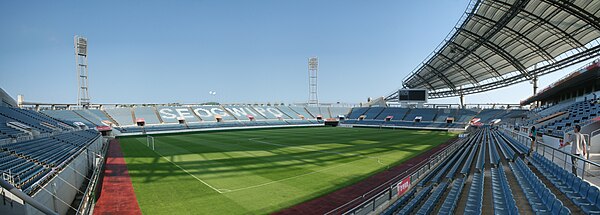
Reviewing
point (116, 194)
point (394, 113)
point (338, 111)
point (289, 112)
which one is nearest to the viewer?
point (116, 194)

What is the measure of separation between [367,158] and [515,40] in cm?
2546

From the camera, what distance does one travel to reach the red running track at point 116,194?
10.7 m

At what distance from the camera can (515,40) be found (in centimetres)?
3234

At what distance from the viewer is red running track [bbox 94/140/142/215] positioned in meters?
10.7

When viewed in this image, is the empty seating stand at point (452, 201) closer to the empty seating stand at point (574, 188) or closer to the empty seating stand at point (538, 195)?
the empty seating stand at point (538, 195)

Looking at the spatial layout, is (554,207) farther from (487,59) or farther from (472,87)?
(472,87)

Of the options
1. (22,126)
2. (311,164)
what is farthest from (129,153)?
(311,164)

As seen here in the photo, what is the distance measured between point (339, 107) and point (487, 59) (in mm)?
35533

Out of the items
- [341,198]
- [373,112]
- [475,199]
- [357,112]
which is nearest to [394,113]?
[373,112]

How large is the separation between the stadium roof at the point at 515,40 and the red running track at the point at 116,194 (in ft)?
100

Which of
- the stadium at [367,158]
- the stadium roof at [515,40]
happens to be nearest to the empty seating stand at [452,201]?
the stadium at [367,158]

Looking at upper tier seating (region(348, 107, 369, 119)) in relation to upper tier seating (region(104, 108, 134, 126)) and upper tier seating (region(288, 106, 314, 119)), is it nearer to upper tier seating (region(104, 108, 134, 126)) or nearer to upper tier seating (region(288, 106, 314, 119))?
upper tier seating (region(288, 106, 314, 119))

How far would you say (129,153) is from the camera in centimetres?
2370

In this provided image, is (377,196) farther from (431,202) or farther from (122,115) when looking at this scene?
(122,115)
